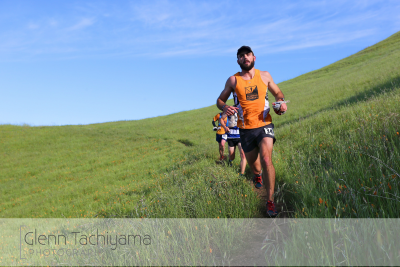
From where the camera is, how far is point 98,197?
11758mm

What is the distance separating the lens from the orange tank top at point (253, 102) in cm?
452

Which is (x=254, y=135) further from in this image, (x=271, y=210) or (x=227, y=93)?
(x=271, y=210)

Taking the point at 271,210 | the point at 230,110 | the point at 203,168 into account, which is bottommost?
the point at 271,210

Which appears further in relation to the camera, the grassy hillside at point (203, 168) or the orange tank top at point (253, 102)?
the orange tank top at point (253, 102)

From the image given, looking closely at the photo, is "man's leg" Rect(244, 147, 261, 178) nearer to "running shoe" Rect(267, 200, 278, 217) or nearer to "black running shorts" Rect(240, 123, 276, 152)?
"black running shorts" Rect(240, 123, 276, 152)

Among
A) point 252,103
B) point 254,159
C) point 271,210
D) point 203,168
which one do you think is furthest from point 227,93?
point 203,168

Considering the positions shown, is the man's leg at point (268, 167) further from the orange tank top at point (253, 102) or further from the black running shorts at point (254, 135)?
the orange tank top at point (253, 102)

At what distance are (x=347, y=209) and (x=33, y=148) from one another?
30956 millimetres

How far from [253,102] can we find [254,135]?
1.94 feet

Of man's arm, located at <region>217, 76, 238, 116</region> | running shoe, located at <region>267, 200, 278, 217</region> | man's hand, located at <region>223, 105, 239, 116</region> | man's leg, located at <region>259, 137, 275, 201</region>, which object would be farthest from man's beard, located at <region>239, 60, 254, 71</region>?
running shoe, located at <region>267, 200, 278, 217</region>

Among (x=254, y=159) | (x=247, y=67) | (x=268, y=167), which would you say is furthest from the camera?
(x=254, y=159)

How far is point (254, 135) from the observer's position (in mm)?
4504

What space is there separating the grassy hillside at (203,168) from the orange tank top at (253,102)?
1.15 metres

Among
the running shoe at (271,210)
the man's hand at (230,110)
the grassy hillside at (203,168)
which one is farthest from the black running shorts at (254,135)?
the running shoe at (271,210)
